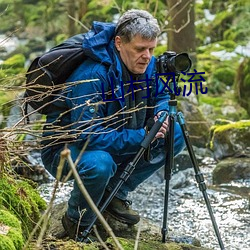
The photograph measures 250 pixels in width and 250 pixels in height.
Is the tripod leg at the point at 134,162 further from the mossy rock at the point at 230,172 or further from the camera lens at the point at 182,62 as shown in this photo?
the mossy rock at the point at 230,172

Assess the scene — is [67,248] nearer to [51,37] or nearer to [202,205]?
[202,205]

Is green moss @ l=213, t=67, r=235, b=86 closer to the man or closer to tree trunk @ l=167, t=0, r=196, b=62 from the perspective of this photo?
tree trunk @ l=167, t=0, r=196, b=62

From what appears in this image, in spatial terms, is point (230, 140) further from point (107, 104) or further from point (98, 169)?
point (98, 169)

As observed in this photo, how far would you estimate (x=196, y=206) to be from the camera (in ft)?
18.5

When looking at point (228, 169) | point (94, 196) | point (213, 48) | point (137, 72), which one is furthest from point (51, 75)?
point (213, 48)

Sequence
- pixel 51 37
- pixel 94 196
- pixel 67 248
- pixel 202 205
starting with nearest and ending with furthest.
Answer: pixel 67 248 < pixel 94 196 < pixel 202 205 < pixel 51 37

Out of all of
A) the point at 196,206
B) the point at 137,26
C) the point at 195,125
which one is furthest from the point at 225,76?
the point at 137,26

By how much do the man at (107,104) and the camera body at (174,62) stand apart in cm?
13

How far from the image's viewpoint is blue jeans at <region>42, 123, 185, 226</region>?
3318mm

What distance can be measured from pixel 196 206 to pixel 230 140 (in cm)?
167

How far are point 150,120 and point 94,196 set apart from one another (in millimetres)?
558

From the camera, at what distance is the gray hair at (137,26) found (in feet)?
11.2

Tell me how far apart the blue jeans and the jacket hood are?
53 cm

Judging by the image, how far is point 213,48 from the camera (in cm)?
1284
